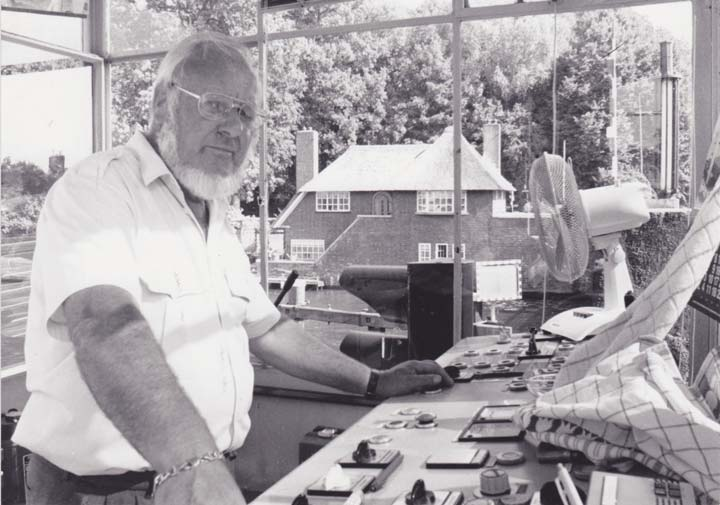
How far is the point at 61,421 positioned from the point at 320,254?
401 centimetres

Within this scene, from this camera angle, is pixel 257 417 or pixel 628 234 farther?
pixel 257 417

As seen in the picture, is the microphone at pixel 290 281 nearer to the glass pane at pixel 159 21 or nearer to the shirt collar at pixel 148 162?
the shirt collar at pixel 148 162

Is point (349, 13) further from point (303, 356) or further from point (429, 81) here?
point (303, 356)

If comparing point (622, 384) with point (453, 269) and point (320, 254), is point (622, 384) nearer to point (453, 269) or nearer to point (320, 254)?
point (453, 269)

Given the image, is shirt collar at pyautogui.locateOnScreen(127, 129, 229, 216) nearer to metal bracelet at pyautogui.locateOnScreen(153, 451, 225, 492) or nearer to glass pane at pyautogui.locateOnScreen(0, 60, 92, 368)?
metal bracelet at pyautogui.locateOnScreen(153, 451, 225, 492)

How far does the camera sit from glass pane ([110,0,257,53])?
5.59 meters

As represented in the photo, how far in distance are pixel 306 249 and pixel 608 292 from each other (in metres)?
3.18

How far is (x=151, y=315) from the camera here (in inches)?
67.9

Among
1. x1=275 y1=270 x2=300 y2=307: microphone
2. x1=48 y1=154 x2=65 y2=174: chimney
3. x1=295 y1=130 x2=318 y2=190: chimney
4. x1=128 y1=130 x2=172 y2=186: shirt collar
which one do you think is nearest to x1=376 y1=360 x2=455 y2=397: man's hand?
x1=128 y1=130 x2=172 y2=186: shirt collar

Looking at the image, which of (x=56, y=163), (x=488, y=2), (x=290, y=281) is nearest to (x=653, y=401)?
(x=290, y=281)

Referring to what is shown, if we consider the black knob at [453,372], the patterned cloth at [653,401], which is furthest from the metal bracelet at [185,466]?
the black knob at [453,372]

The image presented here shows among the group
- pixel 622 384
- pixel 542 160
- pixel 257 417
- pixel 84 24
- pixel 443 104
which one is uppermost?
pixel 84 24

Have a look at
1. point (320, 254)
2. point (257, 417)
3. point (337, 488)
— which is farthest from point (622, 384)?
point (320, 254)

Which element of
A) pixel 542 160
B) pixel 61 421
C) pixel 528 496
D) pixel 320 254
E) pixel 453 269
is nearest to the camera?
pixel 528 496
